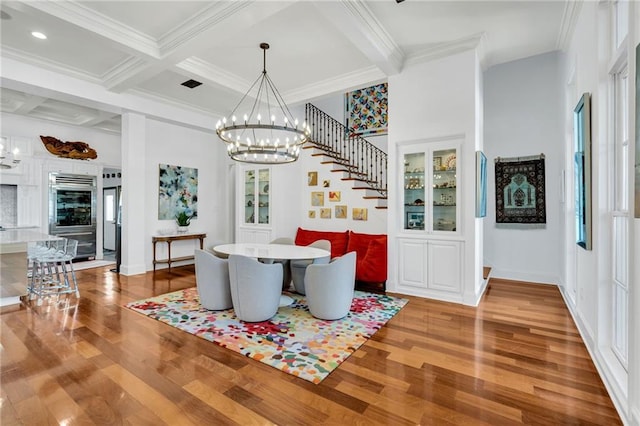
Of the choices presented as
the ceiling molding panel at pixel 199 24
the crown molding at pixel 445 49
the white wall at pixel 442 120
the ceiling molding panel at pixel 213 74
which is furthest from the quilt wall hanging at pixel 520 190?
the ceiling molding panel at pixel 199 24

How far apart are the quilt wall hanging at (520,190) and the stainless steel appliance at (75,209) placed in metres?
8.81

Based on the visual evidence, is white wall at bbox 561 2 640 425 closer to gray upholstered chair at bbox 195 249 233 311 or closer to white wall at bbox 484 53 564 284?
white wall at bbox 484 53 564 284

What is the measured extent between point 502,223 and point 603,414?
4.12m

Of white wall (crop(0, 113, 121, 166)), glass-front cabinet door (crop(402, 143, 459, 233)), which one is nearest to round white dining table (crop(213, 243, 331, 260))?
glass-front cabinet door (crop(402, 143, 459, 233))

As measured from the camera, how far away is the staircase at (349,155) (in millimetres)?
6239

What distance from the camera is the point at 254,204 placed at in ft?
22.3

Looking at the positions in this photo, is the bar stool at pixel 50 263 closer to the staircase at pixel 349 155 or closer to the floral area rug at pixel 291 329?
the floral area rug at pixel 291 329

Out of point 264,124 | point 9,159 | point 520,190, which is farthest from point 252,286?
point 520,190

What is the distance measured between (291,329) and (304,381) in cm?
98

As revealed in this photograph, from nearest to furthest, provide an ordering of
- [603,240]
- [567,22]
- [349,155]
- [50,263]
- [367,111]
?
[603,240], [567,22], [50,263], [349,155], [367,111]

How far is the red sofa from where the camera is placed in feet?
15.9

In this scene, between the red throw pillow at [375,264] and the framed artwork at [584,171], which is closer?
the framed artwork at [584,171]

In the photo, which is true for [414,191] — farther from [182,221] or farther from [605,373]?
[182,221]

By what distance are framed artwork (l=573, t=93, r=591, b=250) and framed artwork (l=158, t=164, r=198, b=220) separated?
267 inches
